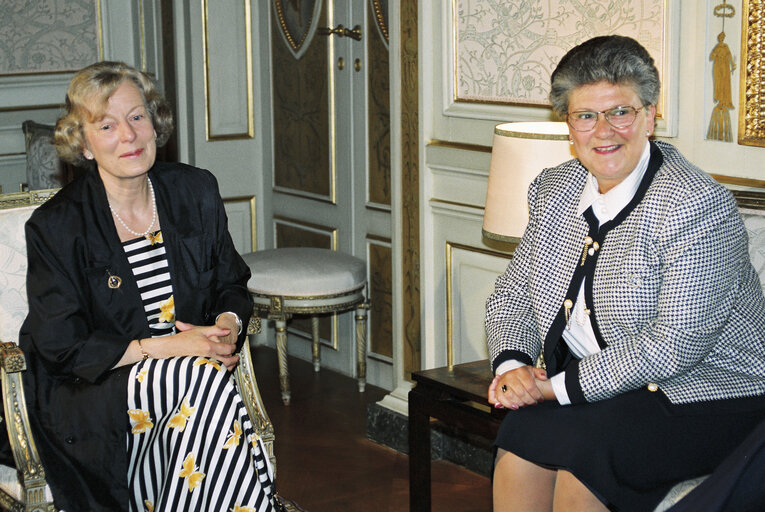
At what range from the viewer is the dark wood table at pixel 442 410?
263cm

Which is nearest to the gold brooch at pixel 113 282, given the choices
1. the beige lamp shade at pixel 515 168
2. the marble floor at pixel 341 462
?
the beige lamp shade at pixel 515 168

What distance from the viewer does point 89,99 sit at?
8.92 ft

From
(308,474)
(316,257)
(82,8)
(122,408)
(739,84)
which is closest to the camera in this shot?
(122,408)

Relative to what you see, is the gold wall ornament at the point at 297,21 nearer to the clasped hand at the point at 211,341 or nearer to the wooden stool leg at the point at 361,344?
the wooden stool leg at the point at 361,344

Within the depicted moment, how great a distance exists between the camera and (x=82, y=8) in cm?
546

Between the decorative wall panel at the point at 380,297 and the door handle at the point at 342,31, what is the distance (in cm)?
85

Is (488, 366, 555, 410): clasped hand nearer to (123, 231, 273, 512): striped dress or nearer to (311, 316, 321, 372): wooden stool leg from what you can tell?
(123, 231, 273, 512): striped dress

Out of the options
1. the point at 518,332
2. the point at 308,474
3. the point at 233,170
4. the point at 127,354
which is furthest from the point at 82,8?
the point at 518,332

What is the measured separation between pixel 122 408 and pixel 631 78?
4.47ft

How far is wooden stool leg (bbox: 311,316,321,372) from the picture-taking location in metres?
4.77

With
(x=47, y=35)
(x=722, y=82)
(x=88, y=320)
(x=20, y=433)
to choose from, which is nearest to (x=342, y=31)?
(x=47, y=35)

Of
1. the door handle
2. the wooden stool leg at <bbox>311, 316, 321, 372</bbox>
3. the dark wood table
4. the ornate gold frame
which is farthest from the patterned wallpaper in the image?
the dark wood table

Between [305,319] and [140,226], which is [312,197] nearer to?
[305,319]

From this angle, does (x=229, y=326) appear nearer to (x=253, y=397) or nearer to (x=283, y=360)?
(x=253, y=397)
